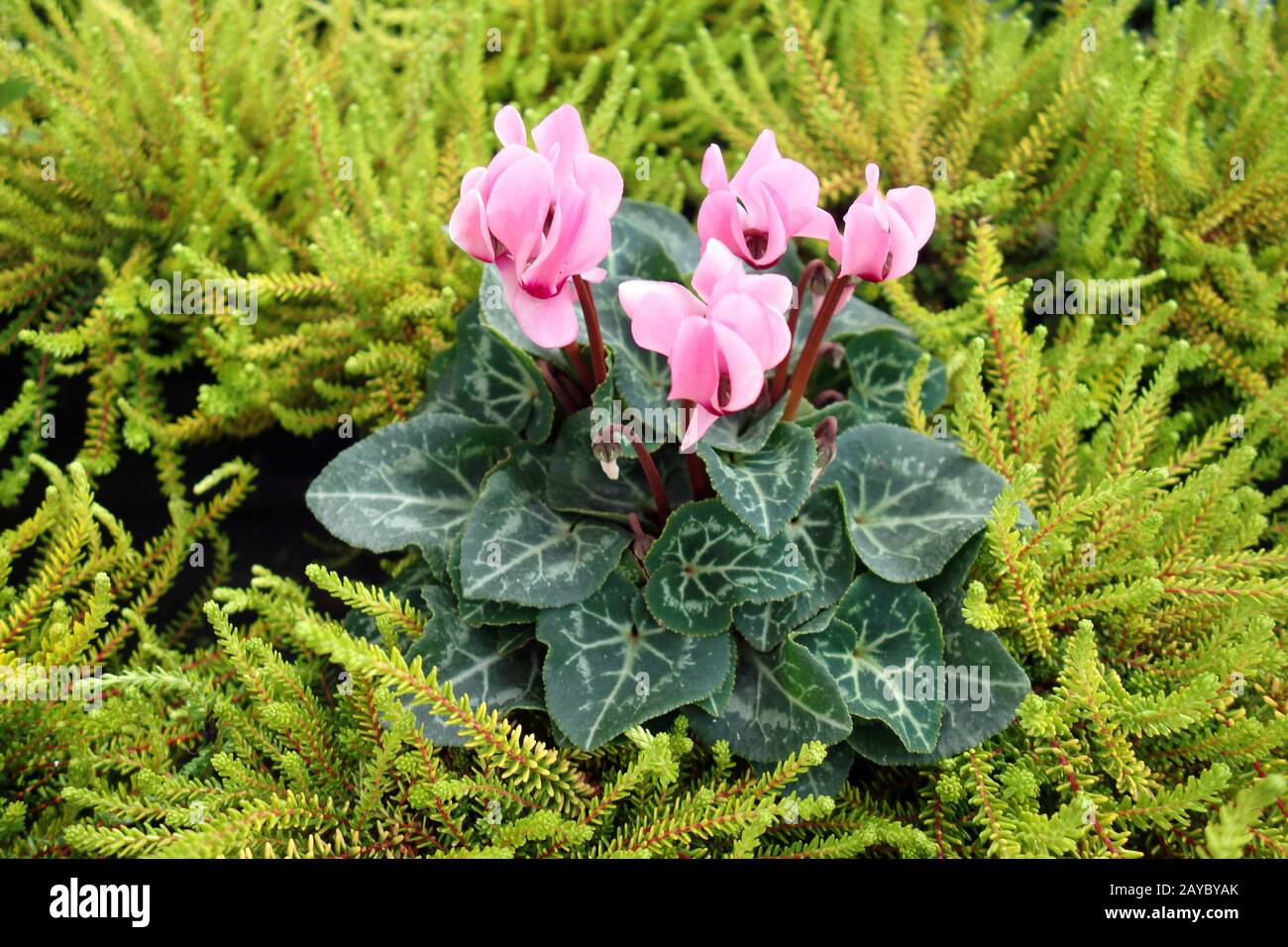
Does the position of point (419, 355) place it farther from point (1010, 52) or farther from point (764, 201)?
point (1010, 52)

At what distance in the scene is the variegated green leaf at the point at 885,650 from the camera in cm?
111

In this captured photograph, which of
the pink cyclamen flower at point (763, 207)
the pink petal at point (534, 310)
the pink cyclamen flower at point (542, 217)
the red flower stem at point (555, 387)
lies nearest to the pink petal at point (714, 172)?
the pink cyclamen flower at point (763, 207)

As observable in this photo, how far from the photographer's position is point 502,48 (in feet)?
6.88

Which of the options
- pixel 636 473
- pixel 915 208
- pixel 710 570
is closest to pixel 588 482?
pixel 636 473

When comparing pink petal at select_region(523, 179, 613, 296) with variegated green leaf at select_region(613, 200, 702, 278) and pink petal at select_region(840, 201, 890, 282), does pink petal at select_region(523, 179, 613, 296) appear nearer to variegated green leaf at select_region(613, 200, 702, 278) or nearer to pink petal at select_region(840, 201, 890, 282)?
pink petal at select_region(840, 201, 890, 282)

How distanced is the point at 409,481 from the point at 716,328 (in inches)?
23.1

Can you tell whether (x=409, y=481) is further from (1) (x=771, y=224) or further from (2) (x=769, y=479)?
(1) (x=771, y=224)

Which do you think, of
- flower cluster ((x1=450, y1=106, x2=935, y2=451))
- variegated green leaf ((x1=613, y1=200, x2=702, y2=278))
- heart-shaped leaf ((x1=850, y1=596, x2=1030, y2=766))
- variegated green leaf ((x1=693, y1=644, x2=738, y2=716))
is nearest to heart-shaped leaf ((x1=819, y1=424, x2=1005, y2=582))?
heart-shaped leaf ((x1=850, y1=596, x2=1030, y2=766))

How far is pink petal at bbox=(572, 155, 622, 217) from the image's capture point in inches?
37.6

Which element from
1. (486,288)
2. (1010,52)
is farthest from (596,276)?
(1010,52)

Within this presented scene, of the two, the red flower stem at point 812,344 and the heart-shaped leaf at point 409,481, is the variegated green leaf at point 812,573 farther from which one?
the heart-shaped leaf at point 409,481

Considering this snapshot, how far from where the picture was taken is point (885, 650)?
1186mm

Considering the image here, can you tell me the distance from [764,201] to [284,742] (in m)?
0.85

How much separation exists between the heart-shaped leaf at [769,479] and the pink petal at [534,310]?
0.76 feet
